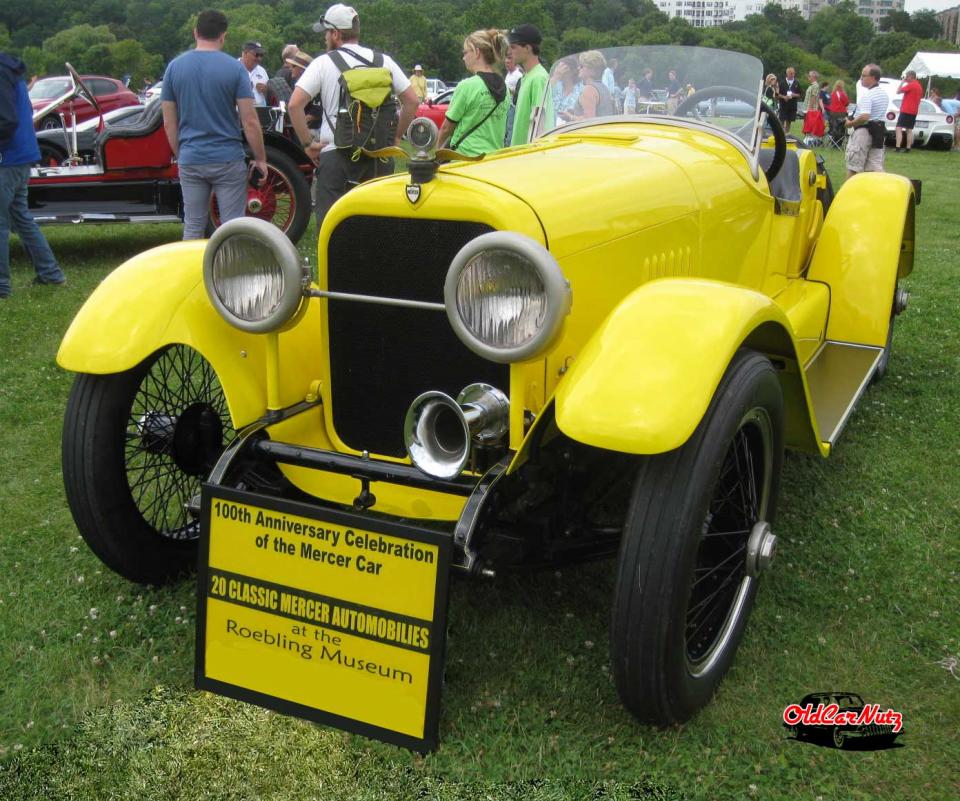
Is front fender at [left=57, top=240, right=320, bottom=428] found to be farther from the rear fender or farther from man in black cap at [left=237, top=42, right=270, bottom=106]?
man in black cap at [left=237, top=42, right=270, bottom=106]

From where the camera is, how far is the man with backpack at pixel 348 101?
5.64 meters

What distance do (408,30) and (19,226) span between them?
77.2 metres

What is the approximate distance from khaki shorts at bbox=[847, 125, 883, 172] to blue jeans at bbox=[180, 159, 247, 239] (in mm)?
7451

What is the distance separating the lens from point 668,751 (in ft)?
7.68

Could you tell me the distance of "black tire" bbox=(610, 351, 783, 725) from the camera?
213cm

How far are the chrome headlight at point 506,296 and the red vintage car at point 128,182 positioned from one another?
19.6 ft

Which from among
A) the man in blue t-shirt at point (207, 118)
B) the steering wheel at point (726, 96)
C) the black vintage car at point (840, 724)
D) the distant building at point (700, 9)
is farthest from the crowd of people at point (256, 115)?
the distant building at point (700, 9)

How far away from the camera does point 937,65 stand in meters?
35.9

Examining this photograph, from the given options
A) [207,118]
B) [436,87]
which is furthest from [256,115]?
[436,87]

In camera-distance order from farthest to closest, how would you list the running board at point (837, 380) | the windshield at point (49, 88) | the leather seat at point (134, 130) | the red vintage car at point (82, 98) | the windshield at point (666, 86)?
Result: the red vintage car at point (82, 98) < the windshield at point (49, 88) < the leather seat at point (134, 130) < the windshield at point (666, 86) < the running board at point (837, 380)

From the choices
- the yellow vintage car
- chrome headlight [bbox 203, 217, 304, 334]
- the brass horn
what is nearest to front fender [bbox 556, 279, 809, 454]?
the yellow vintage car

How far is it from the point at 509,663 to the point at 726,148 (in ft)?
7.34

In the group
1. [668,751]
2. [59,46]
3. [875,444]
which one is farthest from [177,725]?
[59,46]

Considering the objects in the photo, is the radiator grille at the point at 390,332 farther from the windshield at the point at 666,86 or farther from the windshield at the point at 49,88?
the windshield at the point at 49,88
